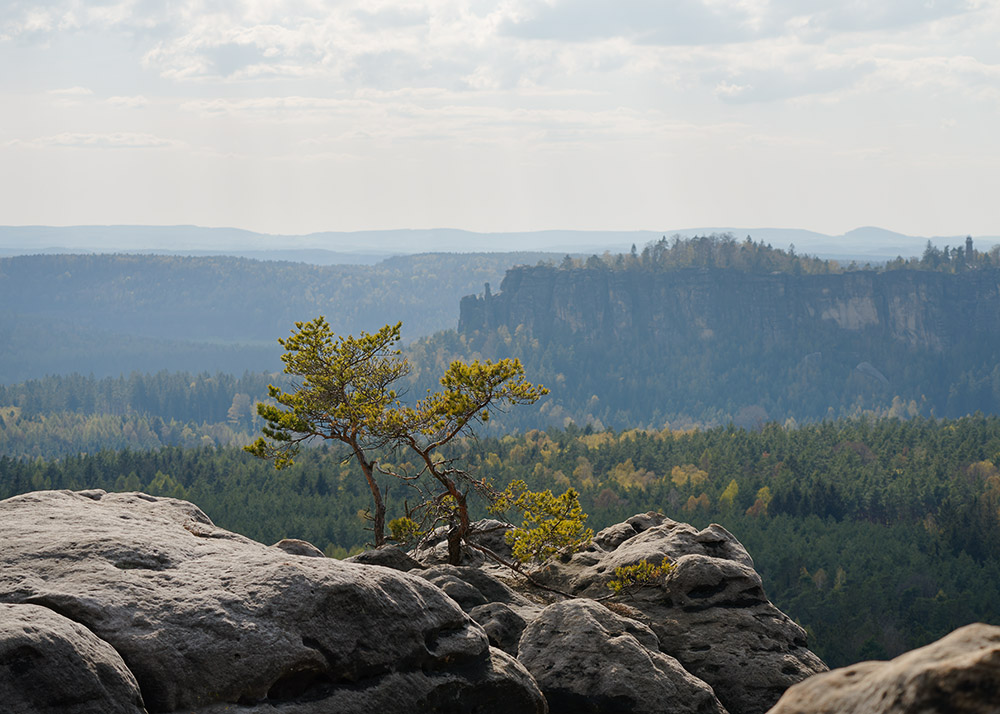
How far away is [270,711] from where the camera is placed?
46.9ft

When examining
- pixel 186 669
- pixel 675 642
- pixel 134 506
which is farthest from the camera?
pixel 675 642

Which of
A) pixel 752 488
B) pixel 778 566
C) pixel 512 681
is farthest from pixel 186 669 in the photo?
pixel 752 488

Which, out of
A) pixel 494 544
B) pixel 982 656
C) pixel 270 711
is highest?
pixel 982 656

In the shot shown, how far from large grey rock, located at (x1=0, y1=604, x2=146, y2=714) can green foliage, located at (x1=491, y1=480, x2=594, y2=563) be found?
42.6 ft

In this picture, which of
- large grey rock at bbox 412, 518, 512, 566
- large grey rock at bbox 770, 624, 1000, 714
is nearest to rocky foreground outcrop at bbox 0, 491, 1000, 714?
large grey rock at bbox 770, 624, 1000, 714

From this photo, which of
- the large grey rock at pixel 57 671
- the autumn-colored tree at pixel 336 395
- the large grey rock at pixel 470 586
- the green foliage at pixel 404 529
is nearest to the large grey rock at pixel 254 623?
the large grey rock at pixel 57 671

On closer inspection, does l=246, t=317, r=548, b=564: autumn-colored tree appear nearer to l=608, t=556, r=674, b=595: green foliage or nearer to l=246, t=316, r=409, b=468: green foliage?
l=246, t=316, r=409, b=468: green foliage

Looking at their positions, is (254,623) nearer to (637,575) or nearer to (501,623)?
(501,623)

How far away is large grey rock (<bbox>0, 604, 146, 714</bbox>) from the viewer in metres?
12.4

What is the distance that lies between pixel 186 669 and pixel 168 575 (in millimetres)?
1998

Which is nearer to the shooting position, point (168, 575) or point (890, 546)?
point (168, 575)

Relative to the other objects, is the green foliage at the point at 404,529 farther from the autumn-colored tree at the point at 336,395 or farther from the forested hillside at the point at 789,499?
the forested hillside at the point at 789,499

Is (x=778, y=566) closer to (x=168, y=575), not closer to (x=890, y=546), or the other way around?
(x=890, y=546)

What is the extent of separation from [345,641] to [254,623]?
139 cm
